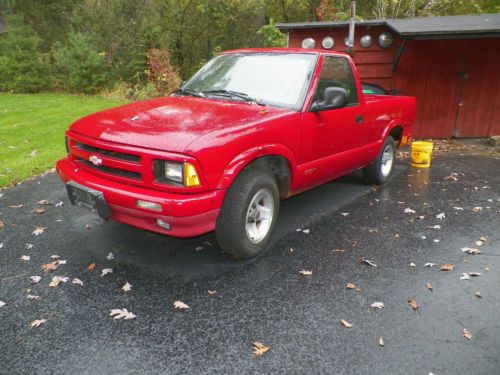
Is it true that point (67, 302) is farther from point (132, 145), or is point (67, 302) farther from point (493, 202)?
point (493, 202)

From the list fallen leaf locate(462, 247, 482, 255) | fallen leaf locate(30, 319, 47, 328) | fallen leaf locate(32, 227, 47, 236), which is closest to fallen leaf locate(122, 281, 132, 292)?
fallen leaf locate(30, 319, 47, 328)

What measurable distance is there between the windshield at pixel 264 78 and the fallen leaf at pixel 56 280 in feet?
7.80

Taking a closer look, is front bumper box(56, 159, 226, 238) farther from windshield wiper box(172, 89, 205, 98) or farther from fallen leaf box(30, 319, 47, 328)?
windshield wiper box(172, 89, 205, 98)

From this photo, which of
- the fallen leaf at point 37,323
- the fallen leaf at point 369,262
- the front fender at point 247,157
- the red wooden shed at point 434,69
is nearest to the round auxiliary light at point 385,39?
the red wooden shed at point 434,69

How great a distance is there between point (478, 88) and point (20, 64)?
16020 millimetres

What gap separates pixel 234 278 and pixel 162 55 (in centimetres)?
1465

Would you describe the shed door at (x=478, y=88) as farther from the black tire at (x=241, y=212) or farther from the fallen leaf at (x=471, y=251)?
the black tire at (x=241, y=212)

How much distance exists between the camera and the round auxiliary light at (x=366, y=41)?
1026 cm

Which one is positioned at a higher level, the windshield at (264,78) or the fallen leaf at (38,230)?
the windshield at (264,78)

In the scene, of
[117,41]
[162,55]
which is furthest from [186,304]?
[117,41]

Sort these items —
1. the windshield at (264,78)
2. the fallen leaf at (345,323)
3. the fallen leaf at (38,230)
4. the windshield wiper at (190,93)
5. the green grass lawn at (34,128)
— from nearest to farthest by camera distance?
1. the fallen leaf at (345,323)
2. the windshield at (264,78)
3. the fallen leaf at (38,230)
4. the windshield wiper at (190,93)
5. the green grass lawn at (34,128)

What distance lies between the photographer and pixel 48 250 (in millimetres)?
4133

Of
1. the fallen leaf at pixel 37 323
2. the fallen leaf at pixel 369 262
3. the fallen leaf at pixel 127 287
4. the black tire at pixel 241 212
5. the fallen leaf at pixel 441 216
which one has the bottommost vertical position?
the fallen leaf at pixel 441 216

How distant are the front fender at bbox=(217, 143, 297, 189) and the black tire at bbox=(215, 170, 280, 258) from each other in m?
0.14
